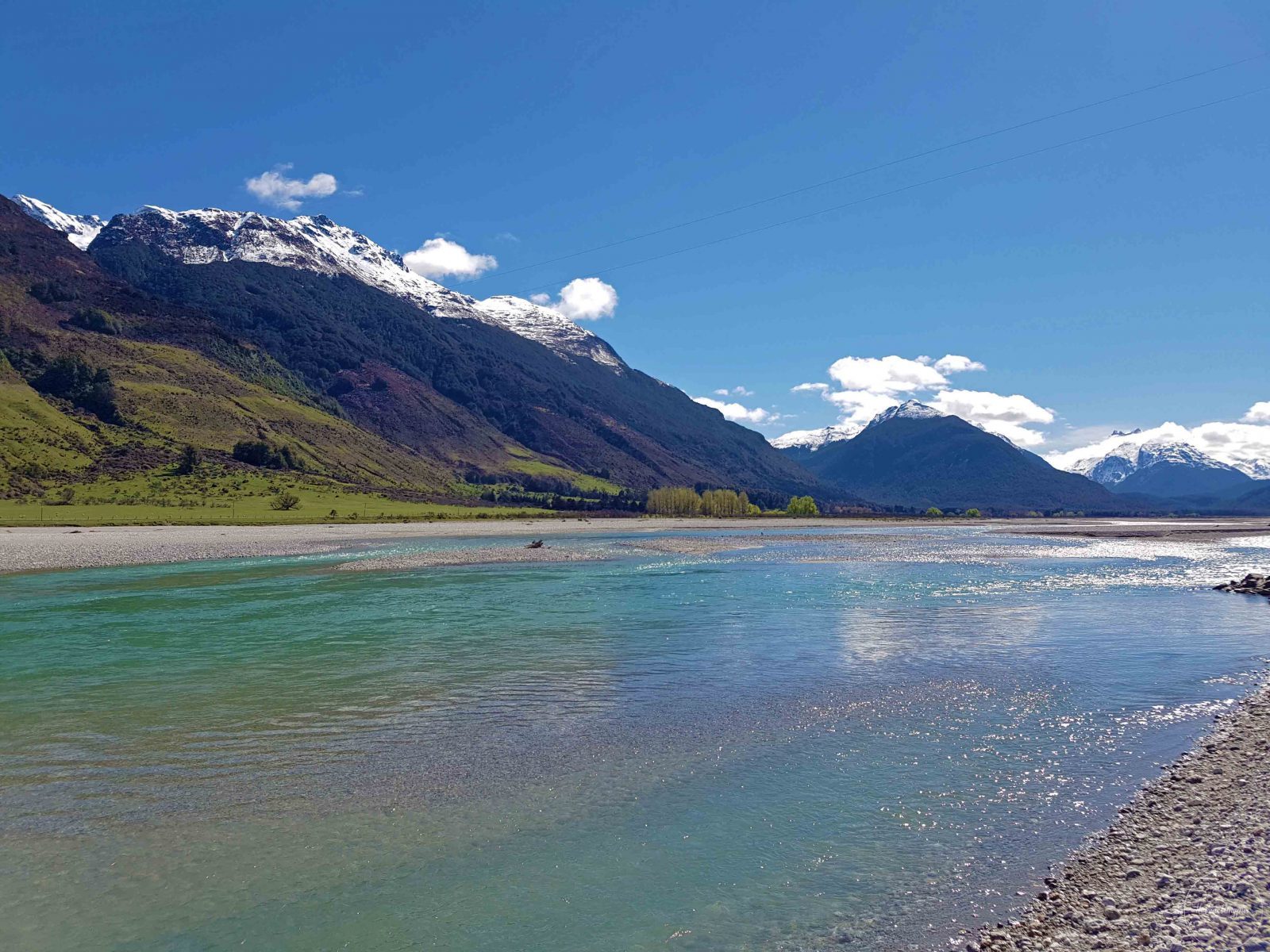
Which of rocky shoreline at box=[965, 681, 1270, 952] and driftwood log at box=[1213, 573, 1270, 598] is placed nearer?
rocky shoreline at box=[965, 681, 1270, 952]

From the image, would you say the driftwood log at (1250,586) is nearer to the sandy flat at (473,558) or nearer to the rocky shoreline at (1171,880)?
the rocky shoreline at (1171,880)

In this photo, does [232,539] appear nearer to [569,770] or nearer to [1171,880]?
[569,770]


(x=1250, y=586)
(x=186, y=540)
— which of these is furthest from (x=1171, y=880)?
(x=186, y=540)

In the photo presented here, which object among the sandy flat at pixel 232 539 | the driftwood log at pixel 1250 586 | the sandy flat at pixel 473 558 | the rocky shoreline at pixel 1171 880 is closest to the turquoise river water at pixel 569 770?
the rocky shoreline at pixel 1171 880

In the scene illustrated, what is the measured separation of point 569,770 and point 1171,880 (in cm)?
1163

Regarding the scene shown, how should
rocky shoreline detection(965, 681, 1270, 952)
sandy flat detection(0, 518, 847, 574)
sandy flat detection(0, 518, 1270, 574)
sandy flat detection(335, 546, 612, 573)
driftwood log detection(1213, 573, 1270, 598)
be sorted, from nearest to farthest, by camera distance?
1. rocky shoreline detection(965, 681, 1270, 952)
2. driftwood log detection(1213, 573, 1270, 598)
3. sandy flat detection(335, 546, 612, 573)
4. sandy flat detection(0, 518, 847, 574)
5. sandy flat detection(0, 518, 1270, 574)

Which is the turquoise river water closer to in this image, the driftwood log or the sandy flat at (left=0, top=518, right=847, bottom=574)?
the driftwood log

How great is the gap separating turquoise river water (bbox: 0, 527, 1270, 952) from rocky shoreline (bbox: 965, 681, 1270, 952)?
2.01 ft

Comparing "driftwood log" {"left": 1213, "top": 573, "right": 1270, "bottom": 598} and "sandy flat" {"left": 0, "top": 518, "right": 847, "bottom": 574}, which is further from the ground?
"driftwood log" {"left": 1213, "top": 573, "right": 1270, "bottom": 598}

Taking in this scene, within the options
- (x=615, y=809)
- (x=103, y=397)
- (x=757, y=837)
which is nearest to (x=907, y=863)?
(x=757, y=837)

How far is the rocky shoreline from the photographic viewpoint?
10.4m

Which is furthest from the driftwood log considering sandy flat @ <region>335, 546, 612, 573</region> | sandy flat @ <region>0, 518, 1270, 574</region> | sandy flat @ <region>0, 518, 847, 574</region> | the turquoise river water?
sandy flat @ <region>0, 518, 847, 574</region>

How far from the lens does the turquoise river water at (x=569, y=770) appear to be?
1195 cm

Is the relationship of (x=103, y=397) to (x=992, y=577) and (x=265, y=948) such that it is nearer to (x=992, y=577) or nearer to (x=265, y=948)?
(x=992, y=577)
